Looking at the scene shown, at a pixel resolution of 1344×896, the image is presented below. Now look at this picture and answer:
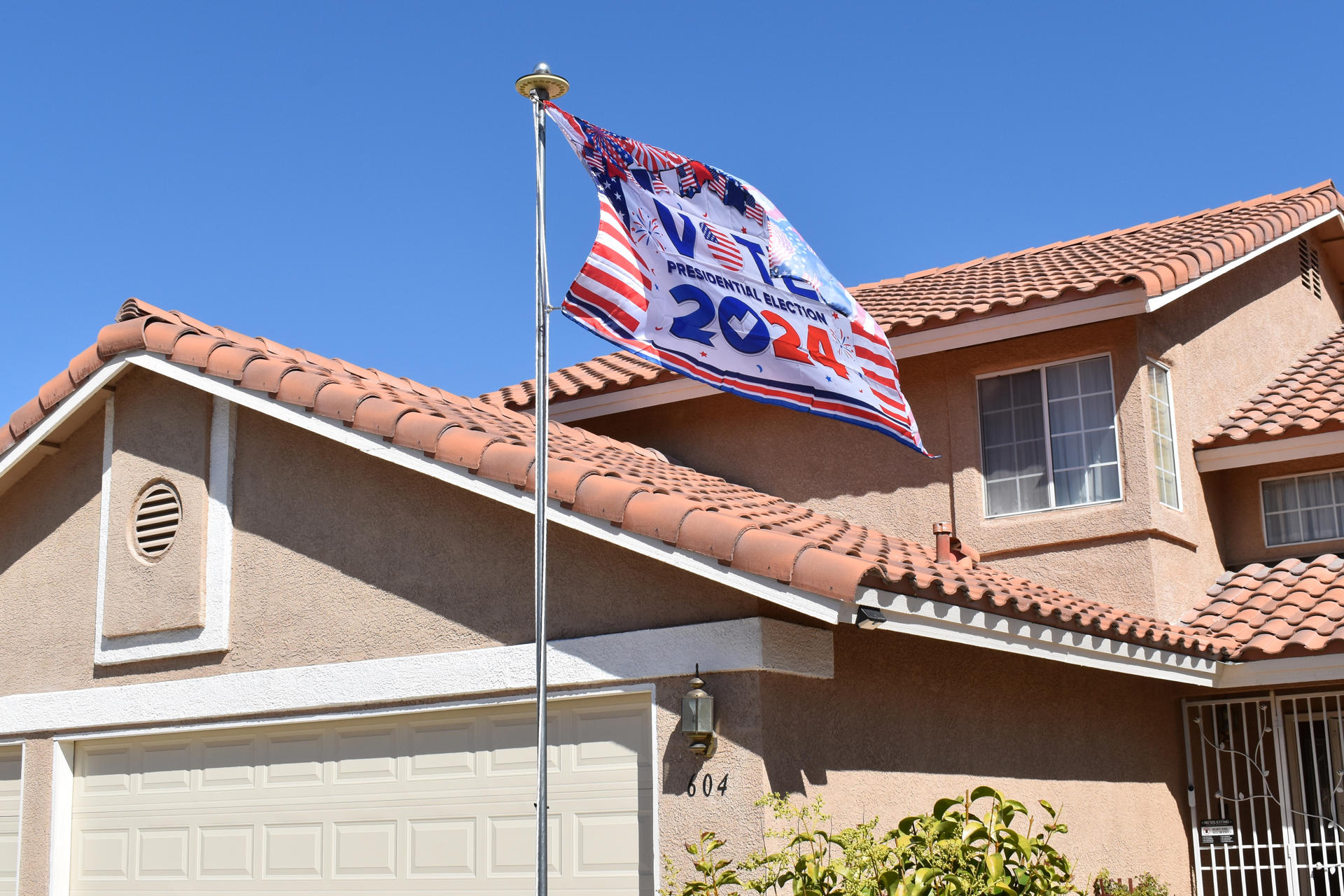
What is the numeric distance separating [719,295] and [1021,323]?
4.90 m

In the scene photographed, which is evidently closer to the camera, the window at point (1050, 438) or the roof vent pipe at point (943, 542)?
the roof vent pipe at point (943, 542)

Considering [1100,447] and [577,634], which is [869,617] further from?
[1100,447]

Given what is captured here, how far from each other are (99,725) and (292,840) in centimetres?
197

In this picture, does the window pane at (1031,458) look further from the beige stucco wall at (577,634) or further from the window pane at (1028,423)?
the beige stucco wall at (577,634)

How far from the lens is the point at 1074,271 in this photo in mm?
13484

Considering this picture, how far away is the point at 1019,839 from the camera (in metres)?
6.86

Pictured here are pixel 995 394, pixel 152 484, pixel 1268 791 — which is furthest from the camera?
pixel 995 394

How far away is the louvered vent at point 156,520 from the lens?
10.7 metres

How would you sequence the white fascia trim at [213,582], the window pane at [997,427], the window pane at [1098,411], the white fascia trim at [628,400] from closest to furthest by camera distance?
1. the white fascia trim at [213,582]
2. the window pane at [1098,411]
3. the window pane at [997,427]
4. the white fascia trim at [628,400]

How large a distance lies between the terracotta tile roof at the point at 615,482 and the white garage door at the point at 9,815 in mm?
2425

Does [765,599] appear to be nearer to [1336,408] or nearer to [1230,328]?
[1336,408]

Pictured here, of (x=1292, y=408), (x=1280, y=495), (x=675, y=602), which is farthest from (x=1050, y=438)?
(x=675, y=602)

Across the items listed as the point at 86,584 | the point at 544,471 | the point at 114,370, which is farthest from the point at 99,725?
the point at 544,471

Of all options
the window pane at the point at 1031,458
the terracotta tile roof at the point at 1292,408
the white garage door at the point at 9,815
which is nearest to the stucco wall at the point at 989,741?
the window pane at the point at 1031,458
